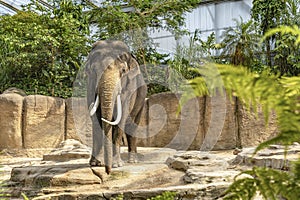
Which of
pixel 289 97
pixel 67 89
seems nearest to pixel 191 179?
pixel 289 97

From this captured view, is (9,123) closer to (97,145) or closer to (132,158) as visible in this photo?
(132,158)

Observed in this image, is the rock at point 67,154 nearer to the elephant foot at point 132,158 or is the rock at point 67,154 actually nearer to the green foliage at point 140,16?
the elephant foot at point 132,158

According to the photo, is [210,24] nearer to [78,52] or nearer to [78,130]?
[78,52]

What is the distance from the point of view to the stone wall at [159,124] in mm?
9227

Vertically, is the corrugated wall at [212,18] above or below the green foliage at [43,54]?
above

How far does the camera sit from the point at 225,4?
639 inches

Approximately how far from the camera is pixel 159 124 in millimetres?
10312

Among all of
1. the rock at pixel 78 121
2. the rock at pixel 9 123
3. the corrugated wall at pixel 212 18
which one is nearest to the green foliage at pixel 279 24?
the corrugated wall at pixel 212 18

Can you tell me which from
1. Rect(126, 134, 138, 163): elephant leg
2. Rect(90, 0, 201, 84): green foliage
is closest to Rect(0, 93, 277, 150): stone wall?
Rect(90, 0, 201, 84): green foliage

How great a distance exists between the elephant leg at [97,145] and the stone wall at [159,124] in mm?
3849

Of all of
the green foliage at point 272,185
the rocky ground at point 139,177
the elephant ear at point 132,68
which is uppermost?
the elephant ear at point 132,68

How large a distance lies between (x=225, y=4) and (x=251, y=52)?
5270 mm

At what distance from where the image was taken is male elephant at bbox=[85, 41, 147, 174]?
17.8ft

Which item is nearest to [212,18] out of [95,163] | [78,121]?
[78,121]
